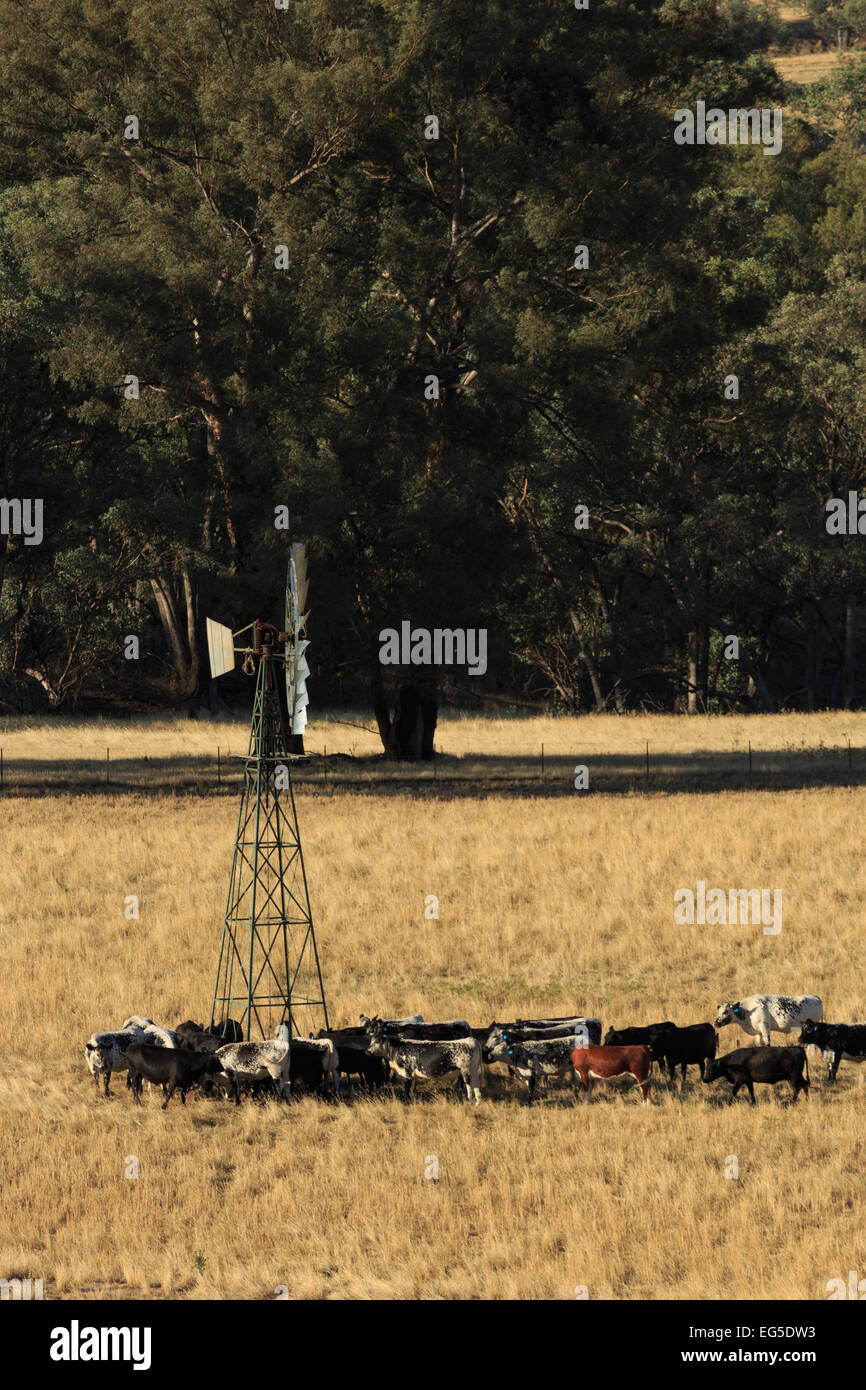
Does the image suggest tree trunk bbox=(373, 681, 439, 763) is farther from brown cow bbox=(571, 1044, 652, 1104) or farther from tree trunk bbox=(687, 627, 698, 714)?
brown cow bbox=(571, 1044, 652, 1104)

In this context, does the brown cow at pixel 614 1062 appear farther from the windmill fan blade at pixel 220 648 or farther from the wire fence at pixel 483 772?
the wire fence at pixel 483 772

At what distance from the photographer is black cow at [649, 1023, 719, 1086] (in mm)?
18203

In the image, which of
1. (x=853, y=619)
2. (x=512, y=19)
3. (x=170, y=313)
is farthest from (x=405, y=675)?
(x=853, y=619)

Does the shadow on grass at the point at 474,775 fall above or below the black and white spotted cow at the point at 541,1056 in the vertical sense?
above

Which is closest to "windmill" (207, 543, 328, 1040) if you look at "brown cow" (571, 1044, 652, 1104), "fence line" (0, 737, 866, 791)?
"brown cow" (571, 1044, 652, 1104)

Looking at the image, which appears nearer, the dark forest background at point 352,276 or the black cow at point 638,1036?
the black cow at point 638,1036

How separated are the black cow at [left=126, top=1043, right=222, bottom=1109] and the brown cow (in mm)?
3960

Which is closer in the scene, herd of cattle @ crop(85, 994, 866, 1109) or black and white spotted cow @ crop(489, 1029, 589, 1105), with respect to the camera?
herd of cattle @ crop(85, 994, 866, 1109)

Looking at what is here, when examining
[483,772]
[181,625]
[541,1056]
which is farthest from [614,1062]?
[181,625]

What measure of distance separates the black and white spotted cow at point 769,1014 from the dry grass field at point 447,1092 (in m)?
0.81

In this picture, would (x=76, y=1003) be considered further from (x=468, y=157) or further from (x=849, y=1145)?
(x=468, y=157)

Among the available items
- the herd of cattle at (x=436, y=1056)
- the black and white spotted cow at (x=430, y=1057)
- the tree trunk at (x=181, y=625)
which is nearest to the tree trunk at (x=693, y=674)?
the tree trunk at (x=181, y=625)

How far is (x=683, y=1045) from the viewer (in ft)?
59.8

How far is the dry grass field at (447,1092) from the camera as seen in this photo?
13.1 meters
